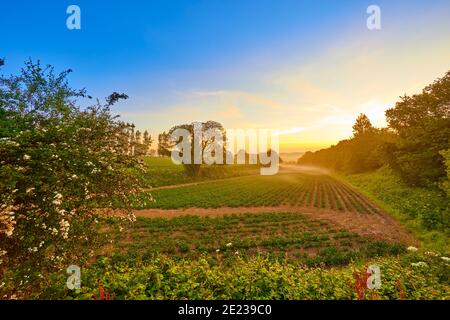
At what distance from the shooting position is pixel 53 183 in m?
6.36

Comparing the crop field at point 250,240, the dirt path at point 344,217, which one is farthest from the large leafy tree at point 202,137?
the crop field at point 250,240

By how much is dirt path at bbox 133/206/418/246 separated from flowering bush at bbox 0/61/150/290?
16060 millimetres

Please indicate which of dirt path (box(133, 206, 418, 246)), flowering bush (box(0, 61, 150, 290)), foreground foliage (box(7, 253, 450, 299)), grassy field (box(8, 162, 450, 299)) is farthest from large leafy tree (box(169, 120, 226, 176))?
foreground foliage (box(7, 253, 450, 299))

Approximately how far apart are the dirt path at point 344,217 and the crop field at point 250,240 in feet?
Answer: 5.01

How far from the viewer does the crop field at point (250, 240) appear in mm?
13512

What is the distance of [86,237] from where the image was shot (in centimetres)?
721

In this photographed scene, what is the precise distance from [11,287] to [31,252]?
0.81 m

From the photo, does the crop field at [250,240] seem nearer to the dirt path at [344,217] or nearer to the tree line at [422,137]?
the dirt path at [344,217]

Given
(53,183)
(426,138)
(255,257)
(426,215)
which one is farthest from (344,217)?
(53,183)

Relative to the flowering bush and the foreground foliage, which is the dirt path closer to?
the foreground foliage

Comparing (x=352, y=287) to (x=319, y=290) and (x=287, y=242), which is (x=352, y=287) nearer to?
(x=319, y=290)

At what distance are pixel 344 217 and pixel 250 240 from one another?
38.6ft
